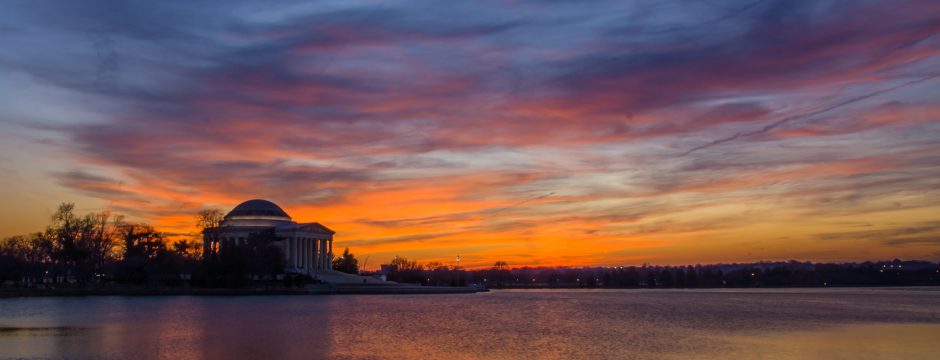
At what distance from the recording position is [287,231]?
Answer: 163375 millimetres

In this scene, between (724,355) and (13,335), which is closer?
(724,355)

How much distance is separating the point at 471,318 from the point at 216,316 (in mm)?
17755

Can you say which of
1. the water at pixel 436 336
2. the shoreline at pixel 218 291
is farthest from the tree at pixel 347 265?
the water at pixel 436 336

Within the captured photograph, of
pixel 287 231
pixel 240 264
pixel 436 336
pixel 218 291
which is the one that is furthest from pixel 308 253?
pixel 436 336

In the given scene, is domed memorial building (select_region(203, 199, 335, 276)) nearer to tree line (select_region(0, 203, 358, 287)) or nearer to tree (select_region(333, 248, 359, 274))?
tree (select_region(333, 248, 359, 274))

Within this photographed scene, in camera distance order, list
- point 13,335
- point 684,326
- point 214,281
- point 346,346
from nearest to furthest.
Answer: point 346,346 < point 13,335 < point 684,326 < point 214,281

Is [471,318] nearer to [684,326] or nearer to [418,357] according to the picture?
[684,326]

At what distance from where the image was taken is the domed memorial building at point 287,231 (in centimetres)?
15950

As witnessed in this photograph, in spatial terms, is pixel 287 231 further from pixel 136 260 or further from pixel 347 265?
pixel 136 260

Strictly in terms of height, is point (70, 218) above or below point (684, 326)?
above

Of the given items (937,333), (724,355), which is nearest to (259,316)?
(724,355)

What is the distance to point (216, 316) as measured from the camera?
5934cm

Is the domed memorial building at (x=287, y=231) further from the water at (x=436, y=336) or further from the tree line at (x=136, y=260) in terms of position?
the water at (x=436, y=336)

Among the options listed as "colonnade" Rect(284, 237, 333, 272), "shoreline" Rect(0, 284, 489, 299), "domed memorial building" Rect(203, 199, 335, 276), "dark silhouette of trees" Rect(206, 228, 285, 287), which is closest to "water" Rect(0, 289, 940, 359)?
"shoreline" Rect(0, 284, 489, 299)
